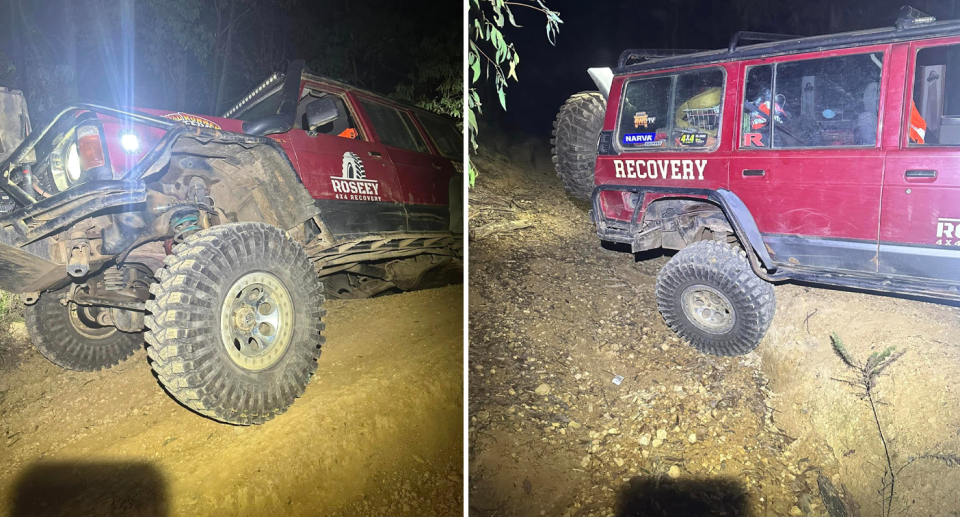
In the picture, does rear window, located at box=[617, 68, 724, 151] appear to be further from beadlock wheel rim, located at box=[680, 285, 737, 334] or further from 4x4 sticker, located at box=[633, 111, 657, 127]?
beadlock wheel rim, located at box=[680, 285, 737, 334]

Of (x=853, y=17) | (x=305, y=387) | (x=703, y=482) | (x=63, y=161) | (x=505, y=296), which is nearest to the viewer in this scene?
(x=703, y=482)

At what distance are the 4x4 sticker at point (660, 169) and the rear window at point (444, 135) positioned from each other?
5.60 feet

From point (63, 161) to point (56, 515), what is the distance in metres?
1.70

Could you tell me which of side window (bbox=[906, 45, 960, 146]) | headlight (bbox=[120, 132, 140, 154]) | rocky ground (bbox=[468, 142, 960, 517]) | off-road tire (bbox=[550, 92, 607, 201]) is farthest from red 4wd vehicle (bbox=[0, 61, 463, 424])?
side window (bbox=[906, 45, 960, 146])

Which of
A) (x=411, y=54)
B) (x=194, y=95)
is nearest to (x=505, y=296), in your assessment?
(x=411, y=54)

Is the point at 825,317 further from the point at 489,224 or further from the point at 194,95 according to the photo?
the point at 194,95

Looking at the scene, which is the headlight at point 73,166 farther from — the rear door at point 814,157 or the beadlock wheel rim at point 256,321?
the rear door at point 814,157

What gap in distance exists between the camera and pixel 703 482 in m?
2.57

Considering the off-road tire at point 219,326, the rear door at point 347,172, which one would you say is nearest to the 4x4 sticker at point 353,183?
the rear door at point 347,172

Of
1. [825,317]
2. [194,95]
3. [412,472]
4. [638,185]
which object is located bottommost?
[412,472]

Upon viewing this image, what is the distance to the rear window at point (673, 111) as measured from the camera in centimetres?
361

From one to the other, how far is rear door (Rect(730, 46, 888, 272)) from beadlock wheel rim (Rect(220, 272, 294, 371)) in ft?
9.38

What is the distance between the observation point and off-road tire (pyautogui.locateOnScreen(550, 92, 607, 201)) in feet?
15.5

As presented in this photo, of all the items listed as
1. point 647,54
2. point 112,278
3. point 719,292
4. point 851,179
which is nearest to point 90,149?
point 112,278
